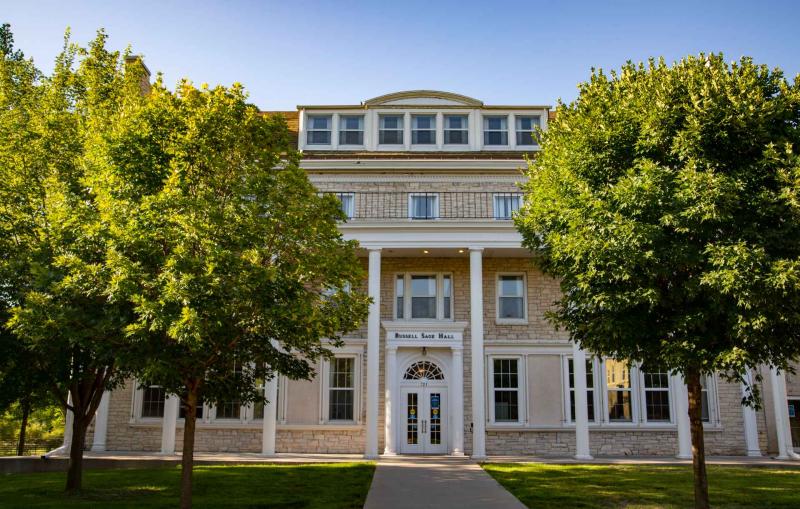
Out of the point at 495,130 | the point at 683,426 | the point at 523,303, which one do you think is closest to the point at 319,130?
the point at 495,130

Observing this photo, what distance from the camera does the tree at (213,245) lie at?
9.81m

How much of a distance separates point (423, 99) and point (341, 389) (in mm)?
11146

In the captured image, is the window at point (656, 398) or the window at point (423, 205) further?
the window at point (423, 205)

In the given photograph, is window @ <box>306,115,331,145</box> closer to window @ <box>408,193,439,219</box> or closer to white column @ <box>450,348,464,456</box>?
Result: window @ <box>408,193,439,219</box>

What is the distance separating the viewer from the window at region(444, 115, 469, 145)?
80.8ft

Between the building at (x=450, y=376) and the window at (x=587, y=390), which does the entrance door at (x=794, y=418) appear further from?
the window at (x=587, y=390)

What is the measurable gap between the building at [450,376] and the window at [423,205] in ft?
0.16

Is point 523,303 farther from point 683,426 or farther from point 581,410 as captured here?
point 683,426

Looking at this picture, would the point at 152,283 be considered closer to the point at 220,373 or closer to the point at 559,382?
the point at 220,373

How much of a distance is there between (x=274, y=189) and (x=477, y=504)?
662 cm

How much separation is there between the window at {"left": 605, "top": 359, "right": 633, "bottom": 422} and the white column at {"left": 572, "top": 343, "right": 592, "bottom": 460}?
2.32m

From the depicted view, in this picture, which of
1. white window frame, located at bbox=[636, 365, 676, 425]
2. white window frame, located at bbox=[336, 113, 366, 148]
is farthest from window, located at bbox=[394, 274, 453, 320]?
white window frame, located at bbox=[636, 365, 676, 425]

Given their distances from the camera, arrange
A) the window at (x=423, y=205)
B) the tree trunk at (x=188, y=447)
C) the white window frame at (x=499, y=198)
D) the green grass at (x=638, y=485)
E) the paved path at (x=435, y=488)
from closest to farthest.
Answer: the tree trunk at (x=188, y=447) → the paved path at (x=435, y=488) → the green grass at (x=638, y=485) → the white window frame at (x=499, y=198) → the window at (x=423, y=205)

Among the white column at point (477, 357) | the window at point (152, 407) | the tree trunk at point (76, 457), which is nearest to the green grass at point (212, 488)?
the tree trunk at point (76, 457)
